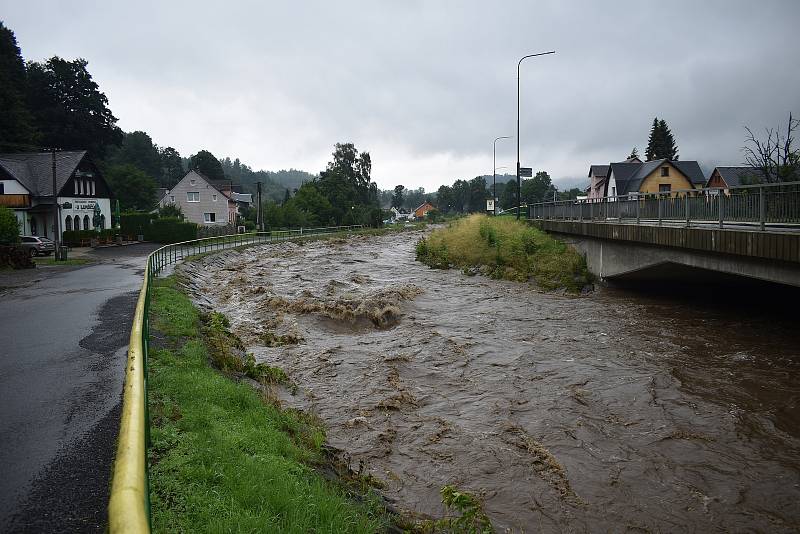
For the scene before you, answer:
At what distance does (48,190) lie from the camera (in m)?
51.1

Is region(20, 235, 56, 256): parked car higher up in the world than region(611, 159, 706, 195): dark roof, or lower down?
lower down

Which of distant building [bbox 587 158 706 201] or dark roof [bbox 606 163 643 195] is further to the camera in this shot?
dark roof [bbox 606 163 643 195]

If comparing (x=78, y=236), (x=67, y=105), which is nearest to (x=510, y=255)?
(x=78, y=236)

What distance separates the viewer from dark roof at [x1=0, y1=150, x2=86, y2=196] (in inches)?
1970

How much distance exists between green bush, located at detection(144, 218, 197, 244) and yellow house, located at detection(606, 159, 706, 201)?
48404 millimetres

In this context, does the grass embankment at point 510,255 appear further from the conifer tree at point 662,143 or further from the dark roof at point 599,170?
the conifer tree at point 662,143

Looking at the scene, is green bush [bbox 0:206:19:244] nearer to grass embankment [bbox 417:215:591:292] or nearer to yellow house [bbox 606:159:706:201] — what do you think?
grass embankment [bbox 417:215:591:292]

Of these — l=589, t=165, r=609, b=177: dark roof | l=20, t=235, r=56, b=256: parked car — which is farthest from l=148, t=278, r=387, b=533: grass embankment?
l=589, t=165, r=609, b=177: dark roof

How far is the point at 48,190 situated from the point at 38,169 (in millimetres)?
3425

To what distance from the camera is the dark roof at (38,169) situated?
5003 cm

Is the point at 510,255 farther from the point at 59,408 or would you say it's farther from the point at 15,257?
the point at 15,257

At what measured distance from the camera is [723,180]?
199 feet

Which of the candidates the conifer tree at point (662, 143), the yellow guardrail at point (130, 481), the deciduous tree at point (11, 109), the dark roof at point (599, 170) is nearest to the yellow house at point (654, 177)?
the dark roof at point (599, 170)

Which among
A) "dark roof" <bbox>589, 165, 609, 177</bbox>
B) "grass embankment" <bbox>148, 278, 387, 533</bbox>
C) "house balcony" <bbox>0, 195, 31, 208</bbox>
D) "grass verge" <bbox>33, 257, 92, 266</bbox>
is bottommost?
"grass embankment" <bbox>148, 278, 387, 533</bbox>
